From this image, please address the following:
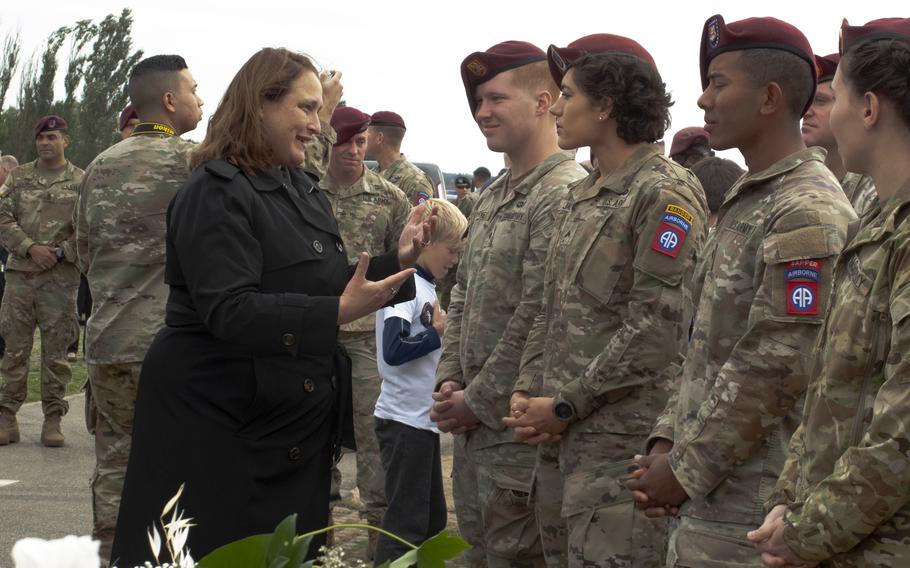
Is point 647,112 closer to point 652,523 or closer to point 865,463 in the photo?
point 652,523

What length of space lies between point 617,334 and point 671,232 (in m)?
0.35

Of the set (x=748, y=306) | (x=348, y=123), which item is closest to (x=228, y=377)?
(x=748, y=306)

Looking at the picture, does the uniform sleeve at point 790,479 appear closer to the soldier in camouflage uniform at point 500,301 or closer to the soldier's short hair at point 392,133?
the soldier in camouflage uniform at point 500,301

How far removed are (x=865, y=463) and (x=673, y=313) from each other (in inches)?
56.1

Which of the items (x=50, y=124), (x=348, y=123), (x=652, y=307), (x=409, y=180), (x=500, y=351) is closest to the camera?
(x=652, y=307)

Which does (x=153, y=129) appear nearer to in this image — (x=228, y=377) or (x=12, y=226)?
(x=228, y=377)

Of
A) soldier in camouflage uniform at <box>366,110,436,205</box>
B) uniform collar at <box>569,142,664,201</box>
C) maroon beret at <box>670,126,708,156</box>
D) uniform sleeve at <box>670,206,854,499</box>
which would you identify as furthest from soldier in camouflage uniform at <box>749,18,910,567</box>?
soldier in camouflage uniform at <box>366,110,436,205</box>

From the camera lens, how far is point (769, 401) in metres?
2.83

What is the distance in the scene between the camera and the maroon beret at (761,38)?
3.20 meters

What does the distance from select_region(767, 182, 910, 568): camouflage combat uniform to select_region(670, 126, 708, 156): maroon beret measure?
4.77 m

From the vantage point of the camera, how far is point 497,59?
4.57 meters

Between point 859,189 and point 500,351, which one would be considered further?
point 859,189

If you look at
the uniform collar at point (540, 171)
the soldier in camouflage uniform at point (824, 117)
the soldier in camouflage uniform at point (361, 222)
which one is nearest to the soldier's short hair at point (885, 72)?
the uniform collar at point (540, 171)

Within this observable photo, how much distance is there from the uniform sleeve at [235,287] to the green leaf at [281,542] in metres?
1.86
